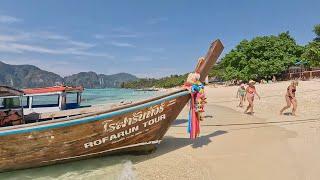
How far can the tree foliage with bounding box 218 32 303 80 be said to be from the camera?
157ft

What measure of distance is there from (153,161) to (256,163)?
2.23m

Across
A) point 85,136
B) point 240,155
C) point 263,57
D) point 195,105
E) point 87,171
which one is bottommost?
point 87,171

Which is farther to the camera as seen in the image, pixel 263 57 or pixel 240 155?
pixel 263 57

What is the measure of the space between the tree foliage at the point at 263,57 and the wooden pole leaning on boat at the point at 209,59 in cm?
4143

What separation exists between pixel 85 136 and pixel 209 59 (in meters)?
3.63

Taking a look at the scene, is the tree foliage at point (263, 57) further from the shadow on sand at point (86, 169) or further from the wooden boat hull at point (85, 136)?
the wooden boat hull at point (85, 136)

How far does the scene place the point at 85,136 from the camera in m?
6.96

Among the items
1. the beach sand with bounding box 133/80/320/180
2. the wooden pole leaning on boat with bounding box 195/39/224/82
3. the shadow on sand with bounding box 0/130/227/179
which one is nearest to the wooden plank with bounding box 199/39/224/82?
the wooden pole leaning on boat with bounding box 195/39/224/82

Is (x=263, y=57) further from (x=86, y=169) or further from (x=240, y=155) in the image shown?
(x=86, y=169)

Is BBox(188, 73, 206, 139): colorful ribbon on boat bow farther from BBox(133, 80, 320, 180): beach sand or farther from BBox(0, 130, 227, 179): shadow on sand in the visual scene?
BBox(0, 130, 227, 179): shadow on sand

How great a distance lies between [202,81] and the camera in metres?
8.52

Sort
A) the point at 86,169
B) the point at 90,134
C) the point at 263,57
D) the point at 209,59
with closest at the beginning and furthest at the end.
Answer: the point at 90,134 → the point at 86,169 → the point at 209,59 → the point at 263,57

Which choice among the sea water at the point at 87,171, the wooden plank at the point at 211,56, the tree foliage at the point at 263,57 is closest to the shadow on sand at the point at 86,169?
the sea water at the point at 87,171

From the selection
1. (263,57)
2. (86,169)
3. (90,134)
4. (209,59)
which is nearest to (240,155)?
(209,59)
